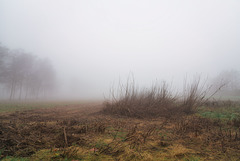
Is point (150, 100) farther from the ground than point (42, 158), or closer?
farther from the ground

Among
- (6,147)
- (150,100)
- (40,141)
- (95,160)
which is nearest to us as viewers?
(95,160)

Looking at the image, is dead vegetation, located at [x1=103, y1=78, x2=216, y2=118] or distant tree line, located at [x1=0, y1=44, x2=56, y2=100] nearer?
dead vegetation, located at [x1=103, y1=78, x2=216, y2=118]

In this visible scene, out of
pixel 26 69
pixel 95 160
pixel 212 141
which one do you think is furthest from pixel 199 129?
pixel 26 69

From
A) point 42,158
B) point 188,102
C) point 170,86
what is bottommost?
point 42,158

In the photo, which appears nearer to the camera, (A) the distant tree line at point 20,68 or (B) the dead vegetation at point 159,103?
(B) the dead vegetation at point 159,103

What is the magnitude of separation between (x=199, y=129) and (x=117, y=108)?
4.50m

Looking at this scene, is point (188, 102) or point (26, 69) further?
point (26, 69)

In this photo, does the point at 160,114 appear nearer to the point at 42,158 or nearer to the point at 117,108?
the point at 117,108

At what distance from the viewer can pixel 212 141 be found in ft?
8.80

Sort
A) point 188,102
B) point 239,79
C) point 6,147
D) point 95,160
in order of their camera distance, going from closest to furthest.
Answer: point 95,160 < point 6,147 < point 188,102 < point 239,79

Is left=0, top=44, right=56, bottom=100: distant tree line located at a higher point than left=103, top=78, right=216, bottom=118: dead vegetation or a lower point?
higher

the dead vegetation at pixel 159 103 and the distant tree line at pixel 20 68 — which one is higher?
the distant tree line at pixel 20 68

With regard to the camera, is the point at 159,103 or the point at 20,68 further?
the point at 20,68

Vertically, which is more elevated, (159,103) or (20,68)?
(20,68)
